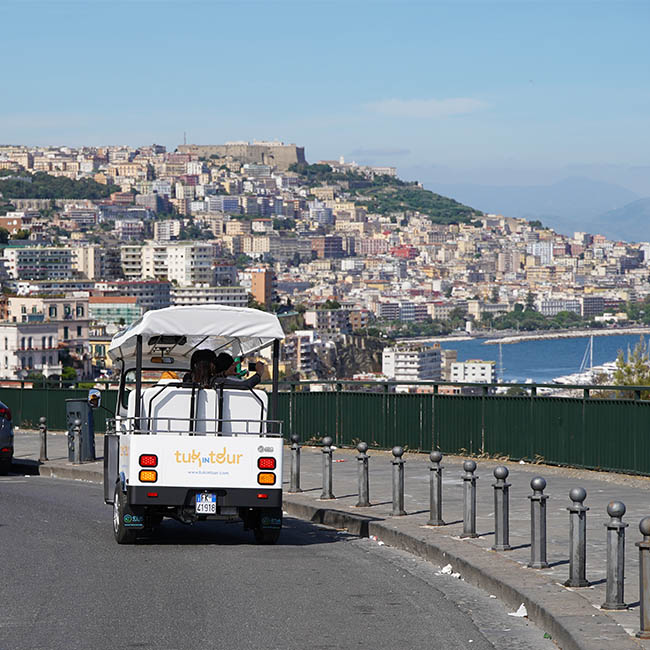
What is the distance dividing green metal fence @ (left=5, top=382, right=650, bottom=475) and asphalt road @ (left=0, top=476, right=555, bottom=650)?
16.3 ft

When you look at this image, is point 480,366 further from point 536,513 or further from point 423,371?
point 536,513

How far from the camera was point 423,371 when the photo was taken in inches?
7446

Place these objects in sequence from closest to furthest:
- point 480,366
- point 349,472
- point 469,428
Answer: point 349,472
point 469,428
point 480,366

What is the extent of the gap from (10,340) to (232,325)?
16635 cm

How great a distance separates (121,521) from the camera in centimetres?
1220

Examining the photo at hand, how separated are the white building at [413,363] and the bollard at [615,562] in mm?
176406

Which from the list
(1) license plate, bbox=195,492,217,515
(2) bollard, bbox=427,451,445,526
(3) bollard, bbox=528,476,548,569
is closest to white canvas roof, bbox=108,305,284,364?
(1) license plate, bbox=195,492,217,515

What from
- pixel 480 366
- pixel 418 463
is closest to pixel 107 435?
pixel 418 463

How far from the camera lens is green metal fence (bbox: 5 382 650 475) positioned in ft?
55.8

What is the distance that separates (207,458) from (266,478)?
1.83ft

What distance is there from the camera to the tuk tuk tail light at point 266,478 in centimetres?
1202

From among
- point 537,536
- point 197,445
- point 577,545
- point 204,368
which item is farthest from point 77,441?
point 577,545

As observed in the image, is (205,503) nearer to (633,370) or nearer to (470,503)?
(470,503)

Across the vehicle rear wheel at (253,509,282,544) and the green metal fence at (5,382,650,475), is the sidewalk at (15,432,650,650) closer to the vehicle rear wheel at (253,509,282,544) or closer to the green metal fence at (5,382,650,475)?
the green metal fence at (5,382,650,475)
